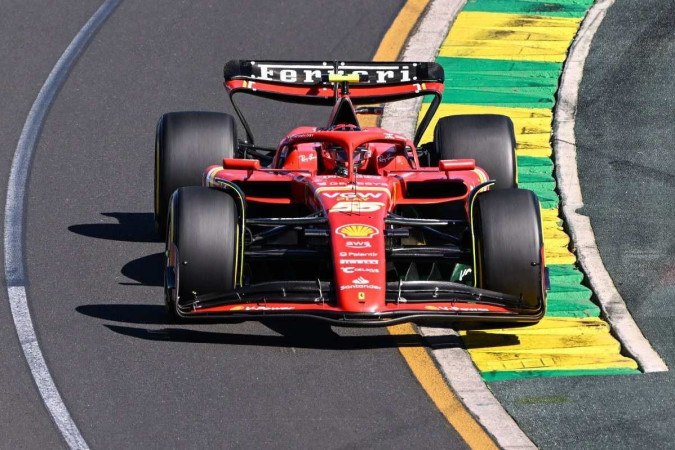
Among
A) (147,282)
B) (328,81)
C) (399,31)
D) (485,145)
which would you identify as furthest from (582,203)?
(399,31)

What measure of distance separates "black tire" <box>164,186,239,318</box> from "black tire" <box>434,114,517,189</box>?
250cm

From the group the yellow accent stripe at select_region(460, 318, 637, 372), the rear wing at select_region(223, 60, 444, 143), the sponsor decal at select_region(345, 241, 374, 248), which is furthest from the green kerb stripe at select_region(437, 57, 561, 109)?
the sponsor decal at select_region(345, 241, 374, 248)

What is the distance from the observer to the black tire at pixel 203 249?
10695 millimetres

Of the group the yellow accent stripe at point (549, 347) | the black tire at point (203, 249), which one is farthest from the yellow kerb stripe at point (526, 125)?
the black tire at point (203, 249)

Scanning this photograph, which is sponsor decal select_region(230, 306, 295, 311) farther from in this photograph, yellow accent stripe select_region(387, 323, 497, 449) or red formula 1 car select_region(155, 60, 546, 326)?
yellow accent stripe select_region(387, 323, 497, 449)

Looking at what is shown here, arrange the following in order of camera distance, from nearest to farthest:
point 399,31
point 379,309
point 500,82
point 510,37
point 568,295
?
point 379,309 → point 568,295 → point 500,82 → point 510,37 → point 399,31

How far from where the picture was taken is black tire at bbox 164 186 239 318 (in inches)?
421

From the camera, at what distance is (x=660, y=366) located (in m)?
10.8

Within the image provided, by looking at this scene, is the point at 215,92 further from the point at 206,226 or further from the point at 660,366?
the point at 660,366

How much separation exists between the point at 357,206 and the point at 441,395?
153 centimetres

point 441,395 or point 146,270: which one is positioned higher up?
point 146,270

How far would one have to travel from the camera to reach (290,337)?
37.0ft

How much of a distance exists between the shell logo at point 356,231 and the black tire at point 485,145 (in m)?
1.93

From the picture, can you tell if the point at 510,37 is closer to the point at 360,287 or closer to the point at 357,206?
the point at 357,206
